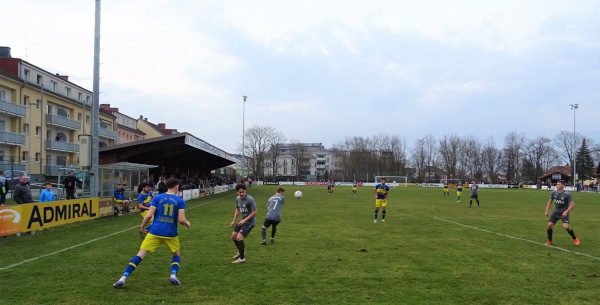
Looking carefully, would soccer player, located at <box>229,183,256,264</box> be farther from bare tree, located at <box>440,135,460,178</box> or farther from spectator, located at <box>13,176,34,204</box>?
bare tree, located at <box>440,135,460,178</box>

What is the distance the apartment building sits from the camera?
38781mm

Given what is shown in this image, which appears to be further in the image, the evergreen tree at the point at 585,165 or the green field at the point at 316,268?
the evergreen tree at the point at 585,165

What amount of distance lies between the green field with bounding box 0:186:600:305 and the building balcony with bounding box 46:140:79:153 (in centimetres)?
3585

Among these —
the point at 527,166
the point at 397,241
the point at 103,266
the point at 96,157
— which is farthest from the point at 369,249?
the point at 527,166

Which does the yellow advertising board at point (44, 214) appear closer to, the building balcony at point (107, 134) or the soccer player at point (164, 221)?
the soccer player at point (164, 221)

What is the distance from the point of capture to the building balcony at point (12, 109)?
Result: 37.7m

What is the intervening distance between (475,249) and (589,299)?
4493 mm

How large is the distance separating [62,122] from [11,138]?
336 inches

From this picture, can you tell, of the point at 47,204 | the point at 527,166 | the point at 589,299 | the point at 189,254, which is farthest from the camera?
the point at 527,166

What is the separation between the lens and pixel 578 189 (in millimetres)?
69750

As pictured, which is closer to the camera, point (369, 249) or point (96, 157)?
point (369, 249)

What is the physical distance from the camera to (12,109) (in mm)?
38906

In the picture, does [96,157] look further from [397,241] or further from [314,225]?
[397,241]

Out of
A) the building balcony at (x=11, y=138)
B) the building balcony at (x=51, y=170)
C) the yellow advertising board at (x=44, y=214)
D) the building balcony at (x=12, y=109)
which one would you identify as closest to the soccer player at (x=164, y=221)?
the yellow advertising board at (x=44, y=214)
